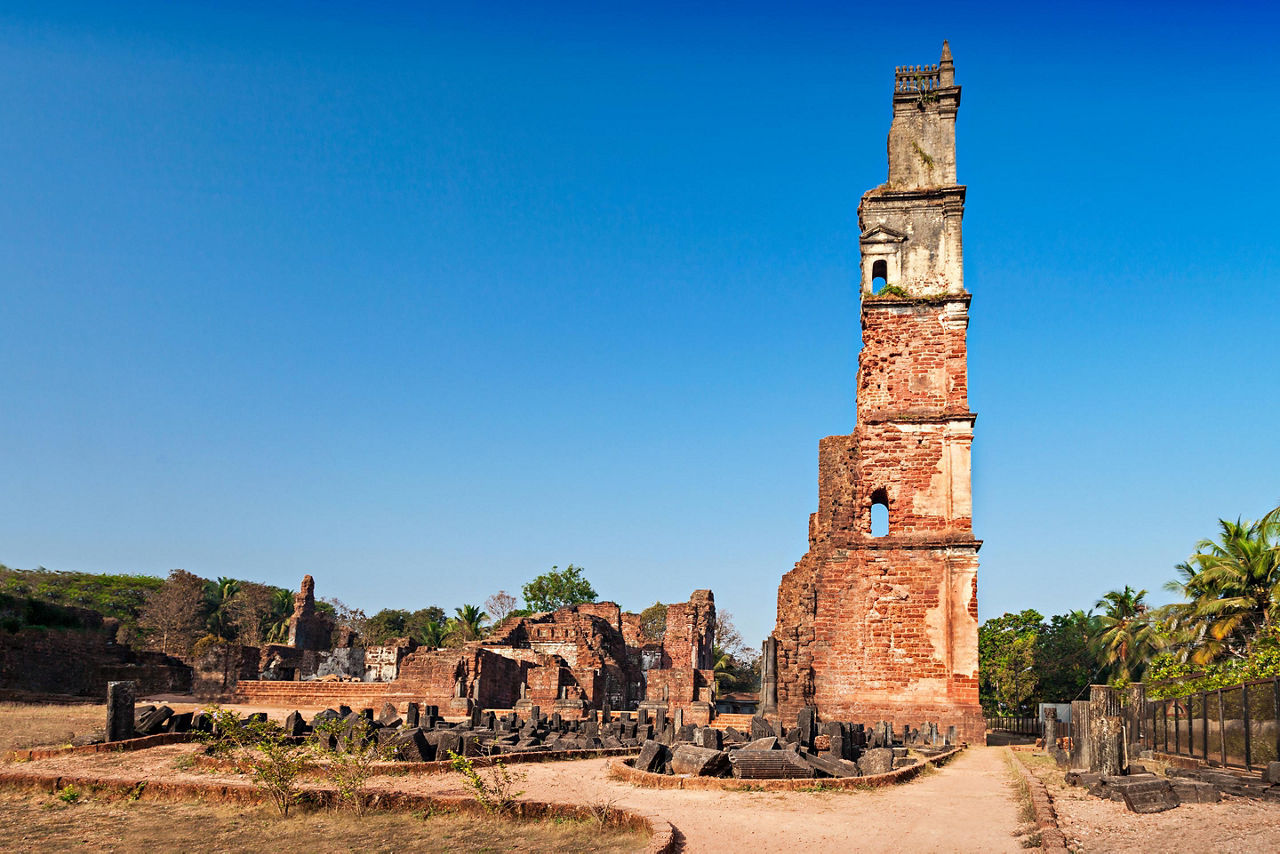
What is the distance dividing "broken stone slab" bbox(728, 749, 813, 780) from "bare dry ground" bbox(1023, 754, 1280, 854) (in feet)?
8.90

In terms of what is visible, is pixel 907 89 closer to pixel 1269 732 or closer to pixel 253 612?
pixel 1269 732

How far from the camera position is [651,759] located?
1108 centimetres

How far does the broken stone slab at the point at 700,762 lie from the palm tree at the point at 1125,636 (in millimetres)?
26790

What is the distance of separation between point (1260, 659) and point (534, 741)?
14863 millimetres

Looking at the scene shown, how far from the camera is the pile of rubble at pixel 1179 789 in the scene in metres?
8.73

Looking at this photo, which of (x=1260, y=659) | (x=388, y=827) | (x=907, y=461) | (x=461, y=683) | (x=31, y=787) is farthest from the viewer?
(x=461, y=683)

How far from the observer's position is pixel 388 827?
8094mm

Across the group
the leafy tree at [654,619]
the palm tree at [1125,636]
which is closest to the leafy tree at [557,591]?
the leafy tree at [654,619]

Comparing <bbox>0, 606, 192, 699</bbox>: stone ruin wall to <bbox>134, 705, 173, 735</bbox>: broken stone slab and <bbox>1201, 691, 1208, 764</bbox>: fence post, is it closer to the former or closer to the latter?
<bbox>134, 705, 173, 735</bbox>: broken stone slab

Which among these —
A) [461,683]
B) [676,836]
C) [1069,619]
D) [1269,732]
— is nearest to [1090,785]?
[1269,732]

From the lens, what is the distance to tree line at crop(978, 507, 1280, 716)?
2205cm

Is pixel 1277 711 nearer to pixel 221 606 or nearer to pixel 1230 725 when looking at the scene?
pixel 1230 725

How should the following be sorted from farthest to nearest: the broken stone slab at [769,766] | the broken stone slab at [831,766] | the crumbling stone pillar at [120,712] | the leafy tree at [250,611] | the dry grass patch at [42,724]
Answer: the leafy tree at [250,611] < the dry grass patch at [42,724] < the crumbling stone pillar at [120,712] < the broken stone slab at [831,766] < the broken stone slab at [769,766]

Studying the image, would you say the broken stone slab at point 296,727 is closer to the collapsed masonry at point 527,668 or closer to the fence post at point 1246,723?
the collapsed masonry at point 527,668
